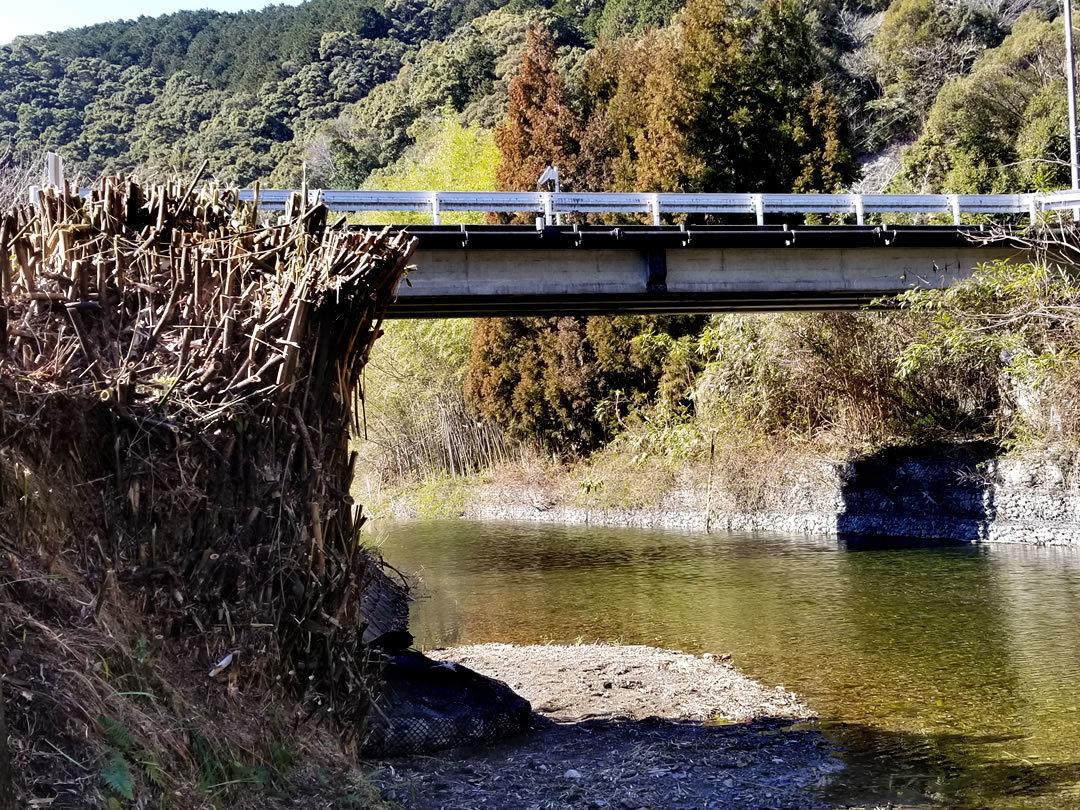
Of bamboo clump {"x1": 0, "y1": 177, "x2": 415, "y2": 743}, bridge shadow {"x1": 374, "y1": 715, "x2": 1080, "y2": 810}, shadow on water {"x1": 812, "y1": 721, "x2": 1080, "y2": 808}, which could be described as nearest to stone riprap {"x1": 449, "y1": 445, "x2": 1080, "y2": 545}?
shadow on water {"x1": 812, "y1": 721, "x2": 1080, "y2": 808}

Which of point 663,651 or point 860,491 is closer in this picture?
point 663,651

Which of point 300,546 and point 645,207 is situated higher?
point 645,207

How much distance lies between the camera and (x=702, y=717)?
10.4 meters

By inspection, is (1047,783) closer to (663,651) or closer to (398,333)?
(663,651)

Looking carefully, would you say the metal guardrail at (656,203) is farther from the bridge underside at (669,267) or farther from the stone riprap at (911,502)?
the stone riprap at (911,502)

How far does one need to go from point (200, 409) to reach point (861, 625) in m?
10.4

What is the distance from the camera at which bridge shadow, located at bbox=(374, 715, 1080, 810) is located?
778 centimetres

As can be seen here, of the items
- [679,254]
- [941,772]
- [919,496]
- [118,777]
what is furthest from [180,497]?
[919,496]

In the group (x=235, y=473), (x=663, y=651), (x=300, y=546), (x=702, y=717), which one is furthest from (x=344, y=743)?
(x=663, y=651)

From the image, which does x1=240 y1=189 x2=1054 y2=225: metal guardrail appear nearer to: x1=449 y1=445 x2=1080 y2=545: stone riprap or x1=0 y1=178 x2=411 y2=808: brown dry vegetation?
x1=449 y1=445 x2=1080 y2=545: stone riprap

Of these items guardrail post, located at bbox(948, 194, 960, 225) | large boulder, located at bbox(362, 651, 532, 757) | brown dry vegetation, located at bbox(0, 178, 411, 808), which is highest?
guardrail post, located at bbox(948, 194, 960, 225)

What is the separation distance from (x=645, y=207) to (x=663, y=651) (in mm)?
12213

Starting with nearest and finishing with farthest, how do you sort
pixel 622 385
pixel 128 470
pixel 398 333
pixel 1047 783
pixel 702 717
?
pixel 128 470
pixel 1047 783
pixel 702 717
pixel 622 385
pixel 398 333

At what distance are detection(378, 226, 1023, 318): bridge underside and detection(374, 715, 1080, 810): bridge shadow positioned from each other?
1319 cm
